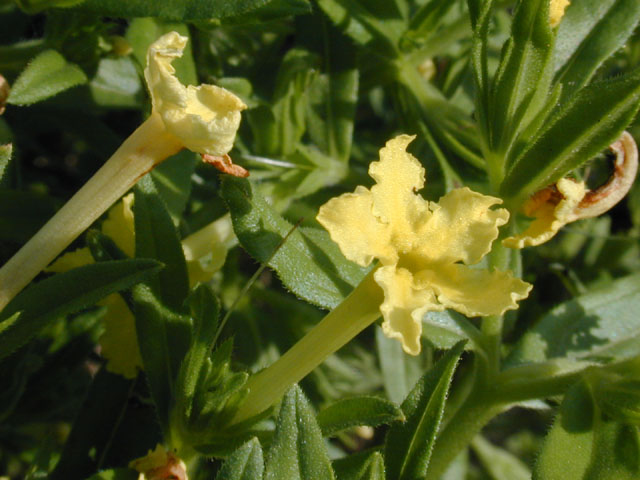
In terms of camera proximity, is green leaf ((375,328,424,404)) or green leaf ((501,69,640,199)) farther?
green leaf ((375,328,424,404))

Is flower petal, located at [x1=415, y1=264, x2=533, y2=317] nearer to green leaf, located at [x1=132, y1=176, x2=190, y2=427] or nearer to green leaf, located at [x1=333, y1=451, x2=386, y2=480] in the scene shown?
green leaf, located at [x1=333, y1=451, x2=386, y2=480]

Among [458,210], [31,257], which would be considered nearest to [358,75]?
[458,210]

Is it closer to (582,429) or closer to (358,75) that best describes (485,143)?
(582,429)

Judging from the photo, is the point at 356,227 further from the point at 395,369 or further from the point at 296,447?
the point at 395,369

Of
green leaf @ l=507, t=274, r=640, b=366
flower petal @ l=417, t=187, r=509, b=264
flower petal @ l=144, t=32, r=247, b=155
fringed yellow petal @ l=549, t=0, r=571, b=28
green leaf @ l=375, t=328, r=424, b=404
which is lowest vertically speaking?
green leaf @ l=375, t=328, r=424, b=404

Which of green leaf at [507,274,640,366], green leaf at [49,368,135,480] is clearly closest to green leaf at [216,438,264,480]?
green leaf at [49,368,135,480]

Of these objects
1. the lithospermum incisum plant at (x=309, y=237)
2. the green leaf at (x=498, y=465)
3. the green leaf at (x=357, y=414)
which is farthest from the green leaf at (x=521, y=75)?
the green leaf at (x=498, y=465)

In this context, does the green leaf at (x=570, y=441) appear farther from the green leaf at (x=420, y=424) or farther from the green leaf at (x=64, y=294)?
the green leaf at (x=64, y=294)
